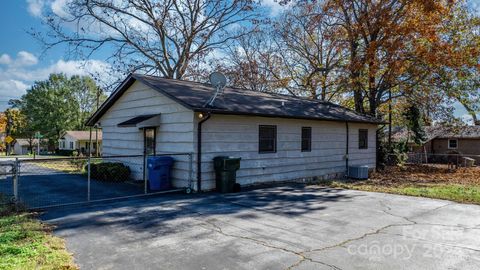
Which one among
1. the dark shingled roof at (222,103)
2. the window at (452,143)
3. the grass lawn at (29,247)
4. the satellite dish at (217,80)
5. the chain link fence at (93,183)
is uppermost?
the satellite dish at (217,80)

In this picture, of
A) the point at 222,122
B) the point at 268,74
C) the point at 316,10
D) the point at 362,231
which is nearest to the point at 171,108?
the point at 222,122

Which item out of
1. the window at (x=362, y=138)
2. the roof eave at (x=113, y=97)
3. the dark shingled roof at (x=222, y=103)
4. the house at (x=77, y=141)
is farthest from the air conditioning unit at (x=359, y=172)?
the house at (x=77, y=141)

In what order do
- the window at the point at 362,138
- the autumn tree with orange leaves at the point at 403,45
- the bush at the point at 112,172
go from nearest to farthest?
the bush at the point at 112,172 → the window at the point at 362,138 → the autumn tree with orange leaves at the point at 403,45

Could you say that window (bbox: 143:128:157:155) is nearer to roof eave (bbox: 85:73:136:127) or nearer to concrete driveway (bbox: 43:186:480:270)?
roof eave (bbox: 85:73:136:127)

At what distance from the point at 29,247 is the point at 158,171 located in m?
5.34

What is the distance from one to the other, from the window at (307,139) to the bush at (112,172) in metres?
7.10

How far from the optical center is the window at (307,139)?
13695mm

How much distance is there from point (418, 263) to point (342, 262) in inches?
41.0

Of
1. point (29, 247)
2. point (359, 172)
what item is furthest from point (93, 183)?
point (359, 172)

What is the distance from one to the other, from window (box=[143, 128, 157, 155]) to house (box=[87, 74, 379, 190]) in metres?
0.04

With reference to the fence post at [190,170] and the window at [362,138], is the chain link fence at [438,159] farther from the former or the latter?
the fence post at [190,170]

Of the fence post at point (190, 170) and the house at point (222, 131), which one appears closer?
the fence post at point (190, 170)

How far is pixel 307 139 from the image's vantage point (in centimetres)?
1388

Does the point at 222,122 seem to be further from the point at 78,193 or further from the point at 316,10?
the point at 316,10
